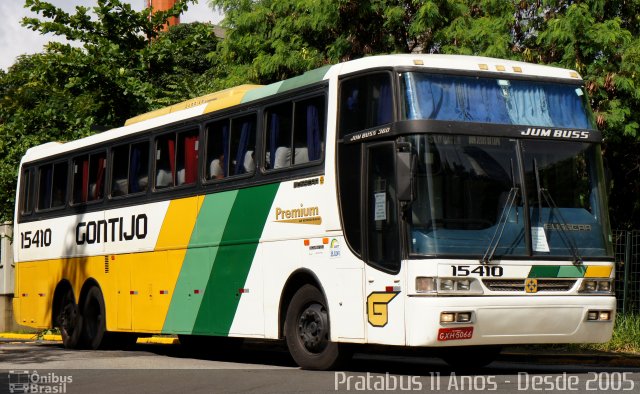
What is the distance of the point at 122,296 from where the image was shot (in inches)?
770

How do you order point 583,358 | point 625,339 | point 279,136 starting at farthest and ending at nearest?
point 625,339 → point 583,358 → point 279,136

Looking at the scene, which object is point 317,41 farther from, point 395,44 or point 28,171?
point 28,171

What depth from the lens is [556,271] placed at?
13.3 metres

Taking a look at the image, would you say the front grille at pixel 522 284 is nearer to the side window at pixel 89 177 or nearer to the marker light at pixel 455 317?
the marker light at pixel 455 317

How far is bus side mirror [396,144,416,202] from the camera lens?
12695 millimetres

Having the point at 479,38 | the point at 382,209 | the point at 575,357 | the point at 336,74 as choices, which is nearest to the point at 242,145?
the point at 336,74

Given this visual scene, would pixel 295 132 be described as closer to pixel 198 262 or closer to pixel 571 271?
pixel 198 262

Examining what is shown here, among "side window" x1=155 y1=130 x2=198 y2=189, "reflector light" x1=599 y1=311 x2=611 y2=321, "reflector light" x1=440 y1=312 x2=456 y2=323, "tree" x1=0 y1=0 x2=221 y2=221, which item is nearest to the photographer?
"reflector light" x1=440 y1=312 x2=456 y2=323

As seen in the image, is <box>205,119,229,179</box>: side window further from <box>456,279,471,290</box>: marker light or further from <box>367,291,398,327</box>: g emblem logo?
<box>456,279,471,290</box>: marker light

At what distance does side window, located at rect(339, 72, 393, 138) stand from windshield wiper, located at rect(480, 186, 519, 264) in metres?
1.53

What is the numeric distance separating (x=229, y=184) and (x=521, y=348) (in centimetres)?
592

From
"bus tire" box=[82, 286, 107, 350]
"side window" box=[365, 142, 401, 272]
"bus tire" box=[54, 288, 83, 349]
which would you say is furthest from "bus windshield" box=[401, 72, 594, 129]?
"bus tire" box=[54, 288, 83, 349]

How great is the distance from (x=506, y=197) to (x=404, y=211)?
3.88 feet

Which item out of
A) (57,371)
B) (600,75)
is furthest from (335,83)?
(600,75)
